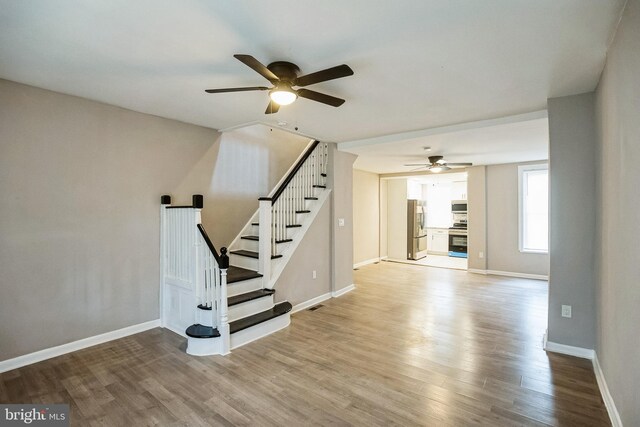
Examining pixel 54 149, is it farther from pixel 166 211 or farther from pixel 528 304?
pixel 528 304

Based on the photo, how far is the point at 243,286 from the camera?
3.67 metres

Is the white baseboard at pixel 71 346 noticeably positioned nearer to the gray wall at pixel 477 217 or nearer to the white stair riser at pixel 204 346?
the white stair riser at pixel 204 346

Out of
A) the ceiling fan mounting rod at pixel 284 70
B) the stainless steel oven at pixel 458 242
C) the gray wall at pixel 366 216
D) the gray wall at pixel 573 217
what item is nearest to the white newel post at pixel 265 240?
the ceiling fan mounting rod at pixel 284 70

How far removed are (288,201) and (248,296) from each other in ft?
5.11

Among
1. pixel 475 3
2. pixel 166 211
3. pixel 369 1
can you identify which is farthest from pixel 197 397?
pixel 475 3

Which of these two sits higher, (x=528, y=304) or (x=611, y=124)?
(x=611, y=124)

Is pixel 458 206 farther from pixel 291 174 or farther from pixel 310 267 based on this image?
pixel 291 174

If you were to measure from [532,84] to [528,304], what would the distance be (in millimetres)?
3504

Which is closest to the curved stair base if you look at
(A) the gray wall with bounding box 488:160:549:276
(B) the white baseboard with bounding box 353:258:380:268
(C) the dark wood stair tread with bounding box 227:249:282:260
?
(C) the dark wood stair tread with bounding box 227:249:282:260

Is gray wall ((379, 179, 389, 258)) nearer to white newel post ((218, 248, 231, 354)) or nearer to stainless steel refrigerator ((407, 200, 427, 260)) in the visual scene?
stainless steel refrigerator ((407, 200, 427, 260))

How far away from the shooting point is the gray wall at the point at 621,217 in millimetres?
1589

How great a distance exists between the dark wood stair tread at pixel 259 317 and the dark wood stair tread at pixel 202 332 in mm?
183

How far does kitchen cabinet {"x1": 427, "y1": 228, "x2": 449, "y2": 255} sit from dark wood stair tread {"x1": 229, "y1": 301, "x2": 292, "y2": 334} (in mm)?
7314

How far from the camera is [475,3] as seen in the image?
167cm
